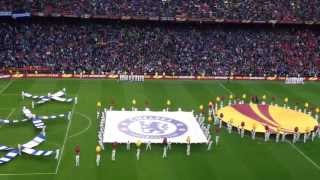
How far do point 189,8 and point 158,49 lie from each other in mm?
8535

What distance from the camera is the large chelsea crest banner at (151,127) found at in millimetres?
33219

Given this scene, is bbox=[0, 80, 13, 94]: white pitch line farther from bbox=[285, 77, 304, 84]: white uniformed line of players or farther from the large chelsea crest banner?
bbox=[285, 77, 304, 84]: white uniformed line of players

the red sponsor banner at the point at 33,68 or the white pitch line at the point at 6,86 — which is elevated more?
the red sponsor banner at the point at 33,68

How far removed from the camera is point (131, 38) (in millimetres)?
64375

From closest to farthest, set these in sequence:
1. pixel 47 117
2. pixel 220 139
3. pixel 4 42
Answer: pixel 220 139 < pixel 47 117 < pixel 4 42

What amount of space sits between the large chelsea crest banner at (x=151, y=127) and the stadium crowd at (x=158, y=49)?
20610 mm

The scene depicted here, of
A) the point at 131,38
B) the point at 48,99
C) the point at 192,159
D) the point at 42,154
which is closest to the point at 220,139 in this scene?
the point at 192,159

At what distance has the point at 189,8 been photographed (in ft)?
219

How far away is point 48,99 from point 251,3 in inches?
1484

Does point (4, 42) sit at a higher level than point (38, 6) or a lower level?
lower

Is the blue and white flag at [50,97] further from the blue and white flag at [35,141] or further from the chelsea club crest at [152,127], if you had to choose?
the blue and white flag at [35,141]

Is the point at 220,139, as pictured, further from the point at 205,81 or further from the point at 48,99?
the point at 205,81

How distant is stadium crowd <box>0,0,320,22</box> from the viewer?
63.6m

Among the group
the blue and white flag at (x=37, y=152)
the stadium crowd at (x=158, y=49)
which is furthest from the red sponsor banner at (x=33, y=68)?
the blue and white flag at (x=37, y=152)
